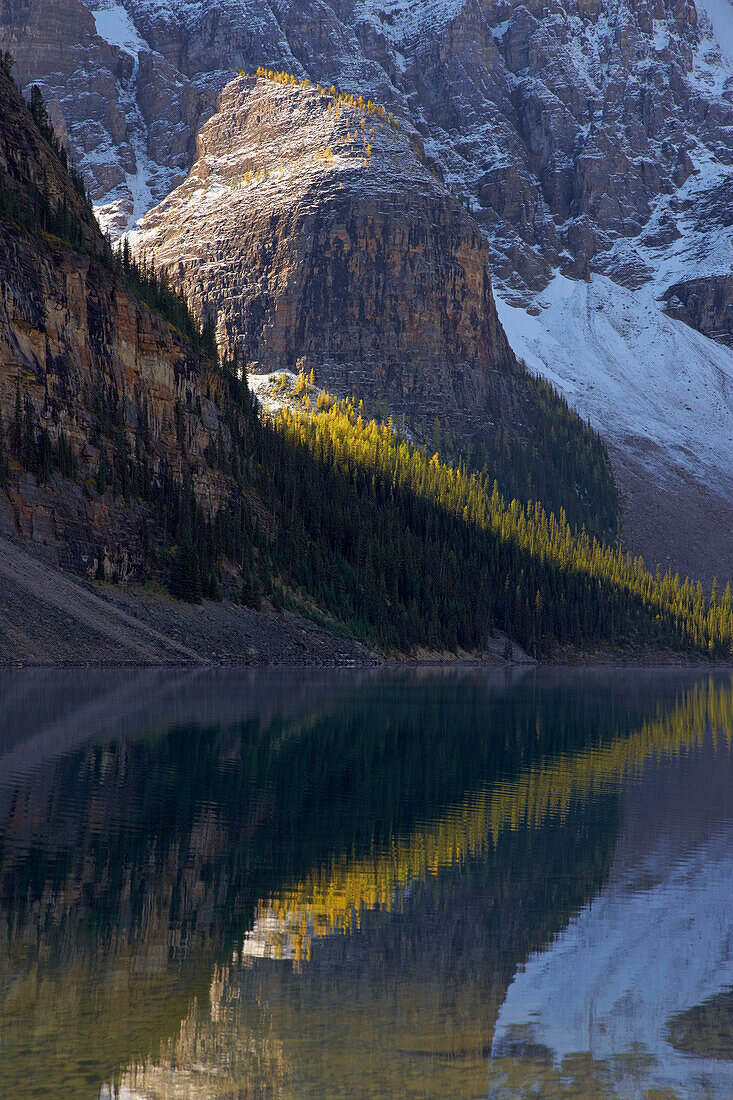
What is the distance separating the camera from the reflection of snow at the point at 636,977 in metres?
11.1

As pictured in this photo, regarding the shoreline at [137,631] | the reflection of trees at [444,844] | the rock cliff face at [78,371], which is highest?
the rock cliff face at [78,371]

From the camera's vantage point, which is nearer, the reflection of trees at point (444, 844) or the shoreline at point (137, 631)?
the reflection of trees at point (444, 844)

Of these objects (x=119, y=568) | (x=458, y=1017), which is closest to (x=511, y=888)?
(x=458, y=1017)

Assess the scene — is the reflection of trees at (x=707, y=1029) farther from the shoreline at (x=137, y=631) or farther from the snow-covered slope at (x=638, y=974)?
the shoreline at (x=137, y=631)

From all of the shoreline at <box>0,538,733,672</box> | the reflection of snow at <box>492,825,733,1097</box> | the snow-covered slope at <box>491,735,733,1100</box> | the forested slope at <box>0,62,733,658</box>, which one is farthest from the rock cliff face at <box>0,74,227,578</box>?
the reflection of snow at <box>492,825,733,1097</box>

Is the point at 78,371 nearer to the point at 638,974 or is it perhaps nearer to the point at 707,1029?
the point at 638,974

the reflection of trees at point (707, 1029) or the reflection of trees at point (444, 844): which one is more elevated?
the reflection of trees at point (707, 1029)

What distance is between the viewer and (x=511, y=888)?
678 inches

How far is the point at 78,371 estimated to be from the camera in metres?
99.3

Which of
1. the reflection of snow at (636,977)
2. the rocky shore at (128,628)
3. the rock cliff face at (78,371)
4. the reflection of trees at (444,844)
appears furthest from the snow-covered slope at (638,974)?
the rock cliff face at (78,371)

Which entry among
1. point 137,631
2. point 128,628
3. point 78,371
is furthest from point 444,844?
point 78,371

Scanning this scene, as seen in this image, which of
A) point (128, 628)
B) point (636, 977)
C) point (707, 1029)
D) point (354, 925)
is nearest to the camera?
point (707, 1029)

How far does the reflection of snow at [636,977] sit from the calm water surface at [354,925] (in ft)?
0.14

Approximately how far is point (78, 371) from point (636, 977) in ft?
306
